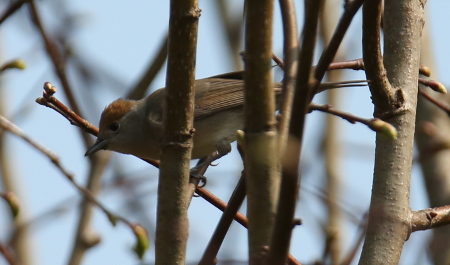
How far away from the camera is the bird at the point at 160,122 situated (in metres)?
4.72

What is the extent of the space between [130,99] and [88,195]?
2248mm

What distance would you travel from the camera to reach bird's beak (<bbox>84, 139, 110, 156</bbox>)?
461 centimetres

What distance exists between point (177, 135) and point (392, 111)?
91cm

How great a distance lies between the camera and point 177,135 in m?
2.18

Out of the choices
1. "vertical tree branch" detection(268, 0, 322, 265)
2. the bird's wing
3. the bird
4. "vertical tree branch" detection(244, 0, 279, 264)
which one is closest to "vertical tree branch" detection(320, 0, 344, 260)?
the bird's wing

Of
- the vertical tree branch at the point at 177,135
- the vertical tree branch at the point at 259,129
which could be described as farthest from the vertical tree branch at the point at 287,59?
the vertical tree branch at the point at 177,135

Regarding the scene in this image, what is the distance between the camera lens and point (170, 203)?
85.0 inches

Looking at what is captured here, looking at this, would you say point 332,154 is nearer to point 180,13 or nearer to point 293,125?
point 180,13

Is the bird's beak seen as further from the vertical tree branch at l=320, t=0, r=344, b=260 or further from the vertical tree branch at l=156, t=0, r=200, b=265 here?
the vertical tree branch at l=156, t=0, r=200, b=265

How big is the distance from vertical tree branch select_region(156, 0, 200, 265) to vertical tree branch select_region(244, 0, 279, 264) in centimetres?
45

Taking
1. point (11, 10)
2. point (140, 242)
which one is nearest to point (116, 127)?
point (11, 10)

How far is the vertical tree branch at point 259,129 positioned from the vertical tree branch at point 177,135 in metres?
0.45

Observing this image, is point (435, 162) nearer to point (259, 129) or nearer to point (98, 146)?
point (98, 146)

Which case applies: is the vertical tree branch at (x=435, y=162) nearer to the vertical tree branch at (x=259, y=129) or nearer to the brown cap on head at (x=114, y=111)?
the brown cap on head at (x=114, y=111)
